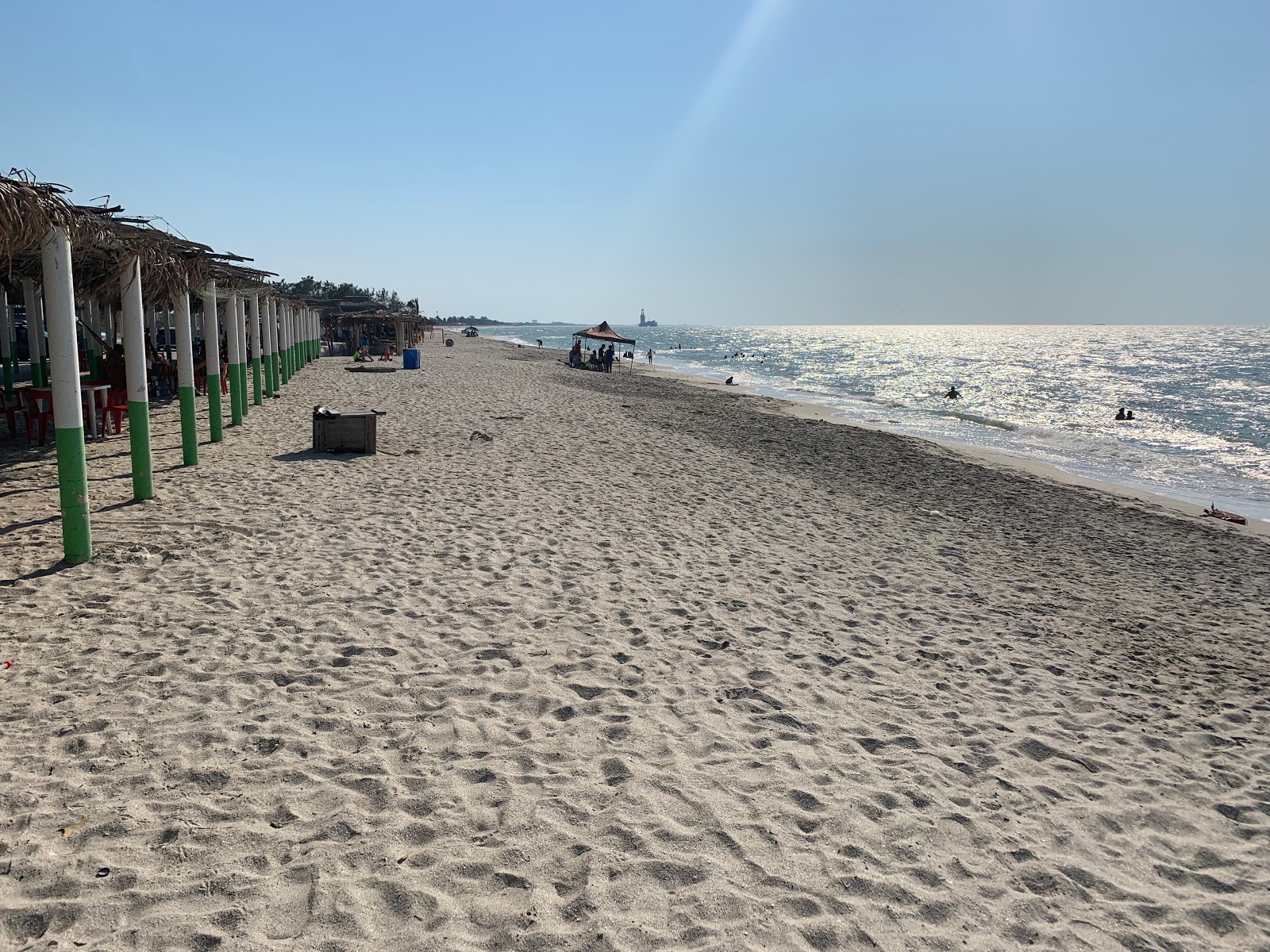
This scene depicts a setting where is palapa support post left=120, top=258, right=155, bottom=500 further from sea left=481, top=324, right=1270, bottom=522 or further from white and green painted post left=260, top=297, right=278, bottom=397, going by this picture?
sea left=481, top=324, right=1270, bottom=522

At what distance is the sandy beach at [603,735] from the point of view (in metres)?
2.63

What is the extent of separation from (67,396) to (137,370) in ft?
6.91

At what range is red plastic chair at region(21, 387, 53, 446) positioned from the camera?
9633mm

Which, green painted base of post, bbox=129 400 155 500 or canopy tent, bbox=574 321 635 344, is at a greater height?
canopy tent, bbox=574 321 635 344

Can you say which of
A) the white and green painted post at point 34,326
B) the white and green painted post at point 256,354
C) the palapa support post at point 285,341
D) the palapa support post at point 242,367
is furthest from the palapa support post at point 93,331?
the palapa support post at point 285,341

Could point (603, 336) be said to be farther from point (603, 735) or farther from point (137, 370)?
point (603, 735)

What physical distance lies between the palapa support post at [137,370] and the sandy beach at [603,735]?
536 mm

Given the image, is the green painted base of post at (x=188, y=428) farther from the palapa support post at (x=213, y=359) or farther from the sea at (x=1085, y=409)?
the sea at (x=1085, y=409)

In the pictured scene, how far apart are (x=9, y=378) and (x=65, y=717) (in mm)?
13358

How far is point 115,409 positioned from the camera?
1077 cm

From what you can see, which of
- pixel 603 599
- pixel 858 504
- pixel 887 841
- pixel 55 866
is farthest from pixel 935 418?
pixel 55 866

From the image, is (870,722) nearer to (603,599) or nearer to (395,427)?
(603,599)

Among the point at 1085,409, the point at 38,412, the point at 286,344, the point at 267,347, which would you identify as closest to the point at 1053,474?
the point at 38,412

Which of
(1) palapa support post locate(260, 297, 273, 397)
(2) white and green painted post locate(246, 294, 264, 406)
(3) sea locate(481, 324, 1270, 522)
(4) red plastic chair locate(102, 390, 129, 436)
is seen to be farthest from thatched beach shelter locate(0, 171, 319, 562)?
(3) sea locate(481, 324, 1270, 522)
